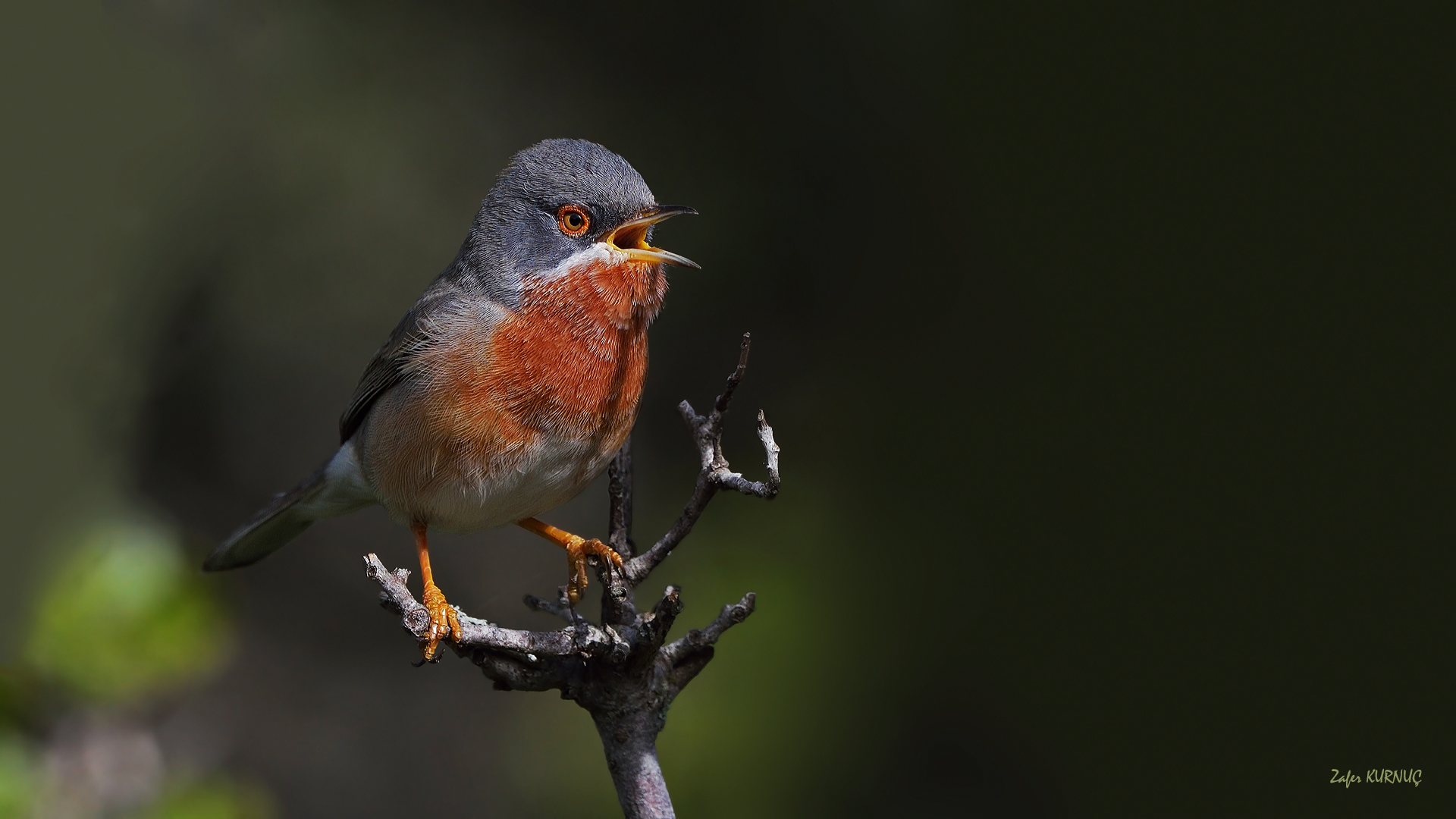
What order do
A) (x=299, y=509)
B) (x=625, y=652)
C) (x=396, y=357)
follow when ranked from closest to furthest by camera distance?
(x=625, y=652), (x=396, y=357), (x=299, y=509)

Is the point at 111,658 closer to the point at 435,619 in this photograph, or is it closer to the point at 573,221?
the point at 435,619

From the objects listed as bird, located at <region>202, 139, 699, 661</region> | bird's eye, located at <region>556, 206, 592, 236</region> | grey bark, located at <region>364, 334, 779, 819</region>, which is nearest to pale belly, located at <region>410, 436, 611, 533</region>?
bird, located at <region>202, 139, 699, 661</region>

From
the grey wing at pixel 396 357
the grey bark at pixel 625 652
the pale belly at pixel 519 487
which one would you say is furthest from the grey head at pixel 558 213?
the grey bark at pixel 625 652

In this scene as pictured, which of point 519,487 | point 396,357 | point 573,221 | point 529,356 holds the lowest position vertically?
point 519,487

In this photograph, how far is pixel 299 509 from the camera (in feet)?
16.0

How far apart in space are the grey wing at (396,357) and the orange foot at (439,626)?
0.90m

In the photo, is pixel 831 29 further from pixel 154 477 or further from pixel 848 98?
pixel 154 477

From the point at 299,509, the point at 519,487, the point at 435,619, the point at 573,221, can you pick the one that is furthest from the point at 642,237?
the point at 299,509

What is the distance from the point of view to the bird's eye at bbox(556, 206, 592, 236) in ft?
13.2

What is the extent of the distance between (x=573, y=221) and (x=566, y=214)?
33 millimetres

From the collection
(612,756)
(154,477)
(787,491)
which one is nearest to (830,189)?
(787,491)

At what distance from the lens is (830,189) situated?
22.5ft

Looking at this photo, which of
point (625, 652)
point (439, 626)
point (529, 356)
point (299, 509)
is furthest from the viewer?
point (299, 509)

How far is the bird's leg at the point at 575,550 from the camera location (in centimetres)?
406
